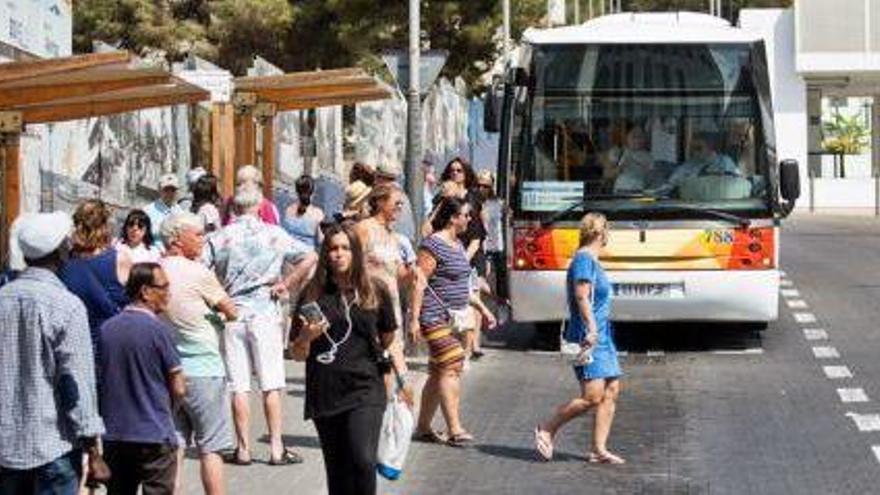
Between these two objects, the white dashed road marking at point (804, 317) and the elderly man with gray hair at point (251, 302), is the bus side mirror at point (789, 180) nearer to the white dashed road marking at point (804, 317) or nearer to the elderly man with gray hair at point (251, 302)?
the white dashed road marking at point (804, 317)

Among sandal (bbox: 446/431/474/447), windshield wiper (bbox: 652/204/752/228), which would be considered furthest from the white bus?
sandal (bbox: 446/431/474/447)

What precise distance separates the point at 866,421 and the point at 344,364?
6.30 metres

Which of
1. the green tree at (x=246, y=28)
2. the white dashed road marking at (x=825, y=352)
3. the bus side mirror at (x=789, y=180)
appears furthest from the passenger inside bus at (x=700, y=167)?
the green tree at (x=246, y=28)

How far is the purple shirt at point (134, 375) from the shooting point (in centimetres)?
914

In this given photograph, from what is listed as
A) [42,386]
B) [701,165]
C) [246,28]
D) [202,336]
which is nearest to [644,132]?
[701,165]

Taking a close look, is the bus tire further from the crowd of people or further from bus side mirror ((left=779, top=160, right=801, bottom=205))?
the crowd of people

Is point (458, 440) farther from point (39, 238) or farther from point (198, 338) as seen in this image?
point (39, 238)

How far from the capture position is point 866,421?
14750mm

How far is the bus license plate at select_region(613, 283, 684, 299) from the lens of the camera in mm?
19609

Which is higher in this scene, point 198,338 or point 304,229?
point 304,229

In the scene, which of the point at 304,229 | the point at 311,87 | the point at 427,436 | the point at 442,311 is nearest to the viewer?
the point at 442,311

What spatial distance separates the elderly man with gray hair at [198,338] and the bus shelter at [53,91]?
1.49 meters

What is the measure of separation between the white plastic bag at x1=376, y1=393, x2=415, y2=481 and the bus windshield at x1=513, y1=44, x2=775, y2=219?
31.8ft

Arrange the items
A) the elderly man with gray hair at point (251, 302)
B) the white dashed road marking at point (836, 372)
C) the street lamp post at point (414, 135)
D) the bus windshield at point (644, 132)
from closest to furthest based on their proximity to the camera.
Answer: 1. the elderly man with gray hair at point (251, 302)
2. the white dashed road marking at point (836, 372)
3. the bus windshield at point (644, 132)
4. the street lamp post at point (414, 135)
